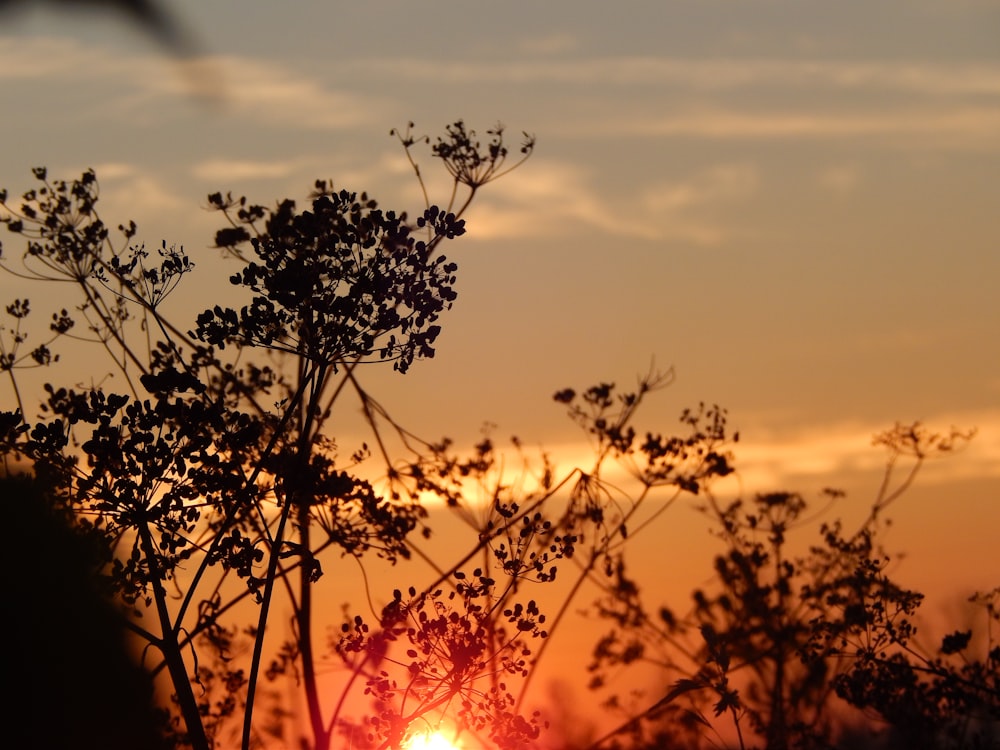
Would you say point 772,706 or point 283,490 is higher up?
point 772,706

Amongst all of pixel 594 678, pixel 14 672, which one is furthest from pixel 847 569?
pixel 14 672

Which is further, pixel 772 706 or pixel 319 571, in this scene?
pixel 772 706

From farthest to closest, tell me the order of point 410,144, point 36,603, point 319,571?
1. point 36,603
2. point 410,144
3. point 319,571

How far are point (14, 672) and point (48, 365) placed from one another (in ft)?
27.4

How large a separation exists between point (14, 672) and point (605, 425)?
12214mm

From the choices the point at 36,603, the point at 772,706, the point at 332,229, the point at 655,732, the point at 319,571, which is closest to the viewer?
the point at 332,229

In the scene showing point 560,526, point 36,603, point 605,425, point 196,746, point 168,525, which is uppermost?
point 605,425

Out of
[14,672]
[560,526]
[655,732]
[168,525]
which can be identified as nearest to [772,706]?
[655,732]

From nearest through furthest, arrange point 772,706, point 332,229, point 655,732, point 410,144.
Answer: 1. point 332,229
2. point 410,144
3. point 655,732
4. point 772,706

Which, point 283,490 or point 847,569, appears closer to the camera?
point 283,490

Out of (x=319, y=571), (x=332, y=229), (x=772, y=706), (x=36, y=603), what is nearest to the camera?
(x=332, y=229)

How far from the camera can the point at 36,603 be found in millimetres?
25359

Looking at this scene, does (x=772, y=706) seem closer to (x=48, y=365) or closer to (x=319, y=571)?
(x=319, y=571)

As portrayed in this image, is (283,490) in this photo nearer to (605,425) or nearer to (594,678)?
(605,425)
